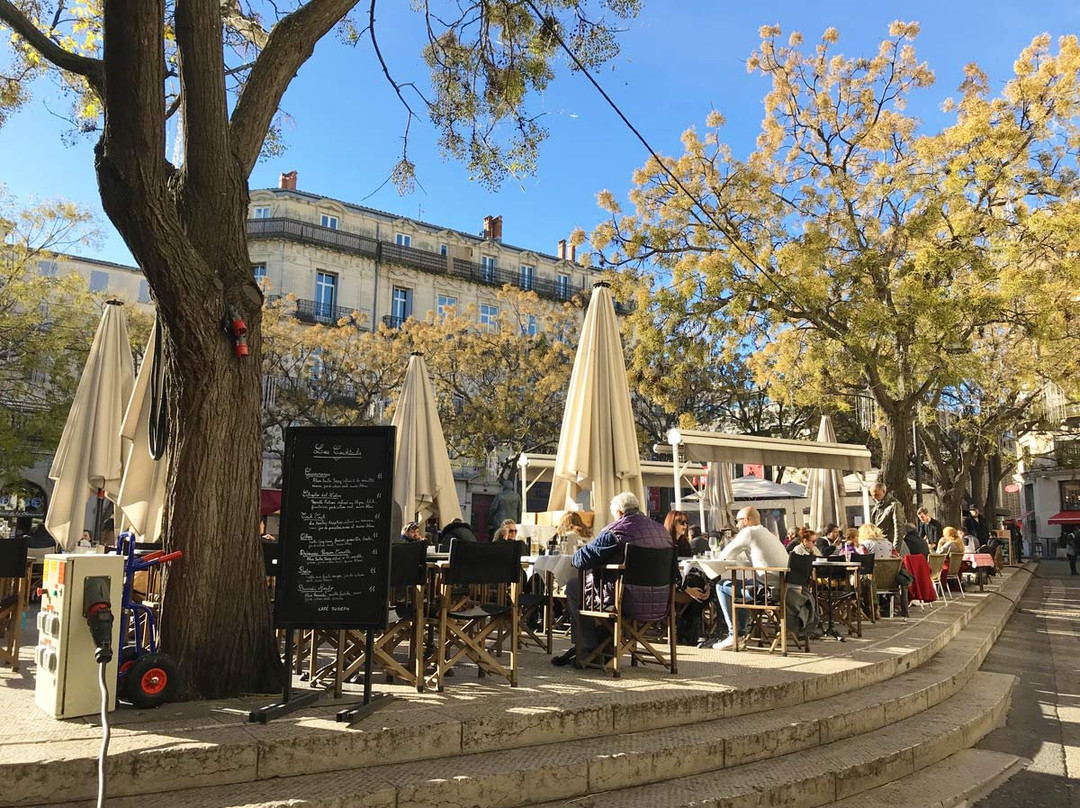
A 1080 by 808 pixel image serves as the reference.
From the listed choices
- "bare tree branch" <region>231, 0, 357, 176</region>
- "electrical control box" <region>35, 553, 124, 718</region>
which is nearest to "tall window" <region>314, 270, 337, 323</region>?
"bare tree branch" <region>231, 0, 357, 176</region>

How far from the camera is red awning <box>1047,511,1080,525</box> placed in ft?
152

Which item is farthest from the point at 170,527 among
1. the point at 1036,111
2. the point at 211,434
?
the point at 1036,111

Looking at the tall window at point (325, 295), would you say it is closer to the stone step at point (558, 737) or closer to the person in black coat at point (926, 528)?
the person in black coat at point (926, 528)

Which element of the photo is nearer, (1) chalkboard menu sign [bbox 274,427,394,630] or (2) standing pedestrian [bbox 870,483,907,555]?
(1) chalkboard menu sign [bbox 274,427,394,630]

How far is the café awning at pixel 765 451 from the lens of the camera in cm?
1278

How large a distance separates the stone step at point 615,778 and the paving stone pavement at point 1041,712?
0.62 m

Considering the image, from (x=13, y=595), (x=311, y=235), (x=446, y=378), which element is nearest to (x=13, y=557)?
(x=13, y=595)

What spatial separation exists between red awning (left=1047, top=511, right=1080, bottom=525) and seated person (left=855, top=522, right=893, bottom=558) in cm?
4263

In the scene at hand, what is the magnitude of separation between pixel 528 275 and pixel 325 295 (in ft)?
37.7

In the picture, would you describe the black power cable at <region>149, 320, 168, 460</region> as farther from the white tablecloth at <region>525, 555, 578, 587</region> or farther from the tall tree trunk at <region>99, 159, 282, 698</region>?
the white tablecloth at <region>525, 555, 578, 587</region>

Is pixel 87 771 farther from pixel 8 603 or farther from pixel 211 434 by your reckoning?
pixel 8 603

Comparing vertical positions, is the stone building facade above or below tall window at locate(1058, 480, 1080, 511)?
above

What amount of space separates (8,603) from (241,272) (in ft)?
10.4

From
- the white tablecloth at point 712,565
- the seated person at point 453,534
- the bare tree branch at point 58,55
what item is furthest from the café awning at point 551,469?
the bare tree branch at point 58,55
